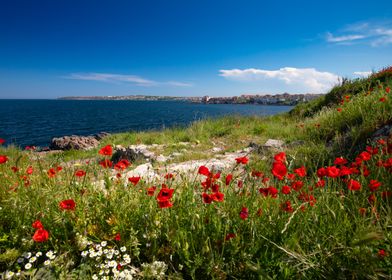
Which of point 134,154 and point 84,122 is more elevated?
point 134,154

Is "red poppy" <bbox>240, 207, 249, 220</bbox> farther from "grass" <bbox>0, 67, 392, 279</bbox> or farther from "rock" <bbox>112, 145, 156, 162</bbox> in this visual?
"rock" <bbox>112, 145, 156, 162</bbox>

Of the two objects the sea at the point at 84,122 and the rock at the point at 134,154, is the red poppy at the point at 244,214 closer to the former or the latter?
the rock at the point at 134,154

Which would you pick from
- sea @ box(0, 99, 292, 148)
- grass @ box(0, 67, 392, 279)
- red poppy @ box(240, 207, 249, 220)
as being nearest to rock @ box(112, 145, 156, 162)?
sea @ box(0, 99, 292, 148)

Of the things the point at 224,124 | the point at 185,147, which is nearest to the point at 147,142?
the point at 185,147

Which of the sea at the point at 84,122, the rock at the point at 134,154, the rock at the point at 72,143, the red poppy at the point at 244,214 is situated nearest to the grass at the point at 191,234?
the red poppy at the point at 244,214

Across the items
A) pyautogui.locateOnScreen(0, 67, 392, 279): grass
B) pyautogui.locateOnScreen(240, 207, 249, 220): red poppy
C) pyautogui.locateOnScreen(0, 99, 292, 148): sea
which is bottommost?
pyautogui.locateOnScreen(0, 99, 292, 148): sea

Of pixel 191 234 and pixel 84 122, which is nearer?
pixel 191 234

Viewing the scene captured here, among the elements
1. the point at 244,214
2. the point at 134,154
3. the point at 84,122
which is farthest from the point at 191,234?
the point at 84,122

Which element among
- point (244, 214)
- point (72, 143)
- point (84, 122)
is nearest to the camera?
point (244, 214)

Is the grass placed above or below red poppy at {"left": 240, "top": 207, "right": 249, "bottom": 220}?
below

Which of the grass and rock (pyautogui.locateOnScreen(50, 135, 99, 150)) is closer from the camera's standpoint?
the grass

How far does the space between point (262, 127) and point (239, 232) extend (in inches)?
367

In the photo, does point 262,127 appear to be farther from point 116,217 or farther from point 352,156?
point 116,217

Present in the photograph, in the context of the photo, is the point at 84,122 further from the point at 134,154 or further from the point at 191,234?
the point at 191,234
